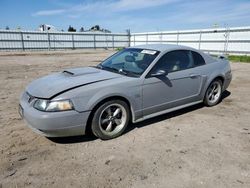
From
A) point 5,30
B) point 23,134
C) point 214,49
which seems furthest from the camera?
point 5,30

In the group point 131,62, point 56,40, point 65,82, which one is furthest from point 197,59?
point 56,40

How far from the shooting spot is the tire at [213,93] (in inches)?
202

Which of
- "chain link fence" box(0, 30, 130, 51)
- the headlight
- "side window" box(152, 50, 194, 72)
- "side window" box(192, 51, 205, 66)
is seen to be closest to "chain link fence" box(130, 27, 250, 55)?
"chain link fence" box(0, 30, 130, 51)

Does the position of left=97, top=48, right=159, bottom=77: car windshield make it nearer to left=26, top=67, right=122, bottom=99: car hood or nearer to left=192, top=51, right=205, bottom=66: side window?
left=26, top=67, right=122, bottom=99: car hood

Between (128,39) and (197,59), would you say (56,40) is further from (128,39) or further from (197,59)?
(197,59)

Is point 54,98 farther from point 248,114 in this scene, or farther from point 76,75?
point 248,114

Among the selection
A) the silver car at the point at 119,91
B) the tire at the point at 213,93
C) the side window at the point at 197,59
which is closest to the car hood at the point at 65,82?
the silver car at the point at 119,91

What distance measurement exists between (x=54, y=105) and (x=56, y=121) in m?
0.23

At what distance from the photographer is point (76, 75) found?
382 centimetres

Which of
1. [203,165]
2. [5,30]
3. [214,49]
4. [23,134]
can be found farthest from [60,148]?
[5,30]

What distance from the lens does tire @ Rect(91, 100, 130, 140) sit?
135 inches

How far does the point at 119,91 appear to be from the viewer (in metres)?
3.49

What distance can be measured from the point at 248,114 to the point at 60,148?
4023 mm

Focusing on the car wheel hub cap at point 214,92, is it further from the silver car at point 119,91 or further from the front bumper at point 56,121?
the front bumper at point 56,121
